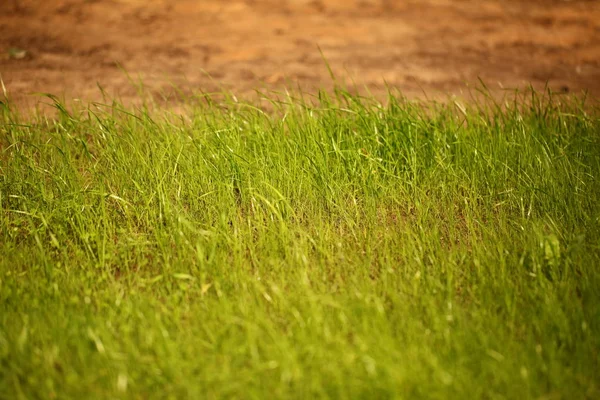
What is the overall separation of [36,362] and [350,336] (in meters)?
1.06

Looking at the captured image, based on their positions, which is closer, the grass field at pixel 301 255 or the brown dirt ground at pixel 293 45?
the grass field at pixel 301 255

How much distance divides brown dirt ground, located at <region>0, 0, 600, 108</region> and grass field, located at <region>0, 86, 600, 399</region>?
104cm

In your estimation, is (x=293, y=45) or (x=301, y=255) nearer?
(x=301, y=255)

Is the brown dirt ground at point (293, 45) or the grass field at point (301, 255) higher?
the brown dirt ground at point (293, 45)

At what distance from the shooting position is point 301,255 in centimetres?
246

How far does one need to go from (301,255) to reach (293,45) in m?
3.47

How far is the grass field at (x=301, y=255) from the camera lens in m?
1.92

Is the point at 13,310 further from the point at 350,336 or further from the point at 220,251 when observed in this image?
the point at 350,336

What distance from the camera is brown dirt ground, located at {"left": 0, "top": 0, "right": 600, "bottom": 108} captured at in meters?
4.61

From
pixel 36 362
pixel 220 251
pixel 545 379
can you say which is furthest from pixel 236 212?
pixel 545 379

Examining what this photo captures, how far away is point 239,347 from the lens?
2.00 m

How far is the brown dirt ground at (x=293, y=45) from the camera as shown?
461 cm

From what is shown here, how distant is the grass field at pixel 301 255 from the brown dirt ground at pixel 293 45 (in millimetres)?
1038

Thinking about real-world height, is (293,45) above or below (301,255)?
above
